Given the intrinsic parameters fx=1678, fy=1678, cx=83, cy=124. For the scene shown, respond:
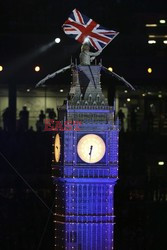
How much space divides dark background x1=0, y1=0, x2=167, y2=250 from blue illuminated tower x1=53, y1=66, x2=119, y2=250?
589 centimetres

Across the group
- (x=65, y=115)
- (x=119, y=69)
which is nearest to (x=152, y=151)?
(x=119, y=69)

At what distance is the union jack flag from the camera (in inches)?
1681

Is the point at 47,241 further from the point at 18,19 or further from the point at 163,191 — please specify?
the point at 18,19

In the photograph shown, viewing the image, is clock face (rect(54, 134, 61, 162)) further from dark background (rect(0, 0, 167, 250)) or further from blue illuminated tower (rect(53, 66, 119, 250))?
dark background (rect(0, 0, 167, 250))

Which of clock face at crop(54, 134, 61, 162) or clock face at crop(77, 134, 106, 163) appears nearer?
clock face at crop(77, 134, 106, 163)

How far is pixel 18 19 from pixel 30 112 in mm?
3445

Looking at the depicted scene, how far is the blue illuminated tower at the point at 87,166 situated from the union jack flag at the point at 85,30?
97 cm

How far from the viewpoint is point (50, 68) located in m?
54.4

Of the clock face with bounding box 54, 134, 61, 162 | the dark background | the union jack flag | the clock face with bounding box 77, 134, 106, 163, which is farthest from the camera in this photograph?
the dark background

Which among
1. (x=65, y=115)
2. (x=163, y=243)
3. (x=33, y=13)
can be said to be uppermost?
(x=33, y=13)

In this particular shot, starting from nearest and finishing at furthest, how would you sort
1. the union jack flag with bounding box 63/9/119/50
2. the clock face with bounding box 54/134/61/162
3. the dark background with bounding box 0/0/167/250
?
the clock face with bounding box 54/134/61/162 < the union jack flag with bounding box 63/9/119/50 < the dark background with bounding box 0/0/167/250

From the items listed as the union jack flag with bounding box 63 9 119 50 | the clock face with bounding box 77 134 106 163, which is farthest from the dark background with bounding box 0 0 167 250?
the union jack flag with bounding box 63 9 119 50

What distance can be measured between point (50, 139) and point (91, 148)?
1213 cm

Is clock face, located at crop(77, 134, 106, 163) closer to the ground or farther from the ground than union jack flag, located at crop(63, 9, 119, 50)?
closer to the ground
